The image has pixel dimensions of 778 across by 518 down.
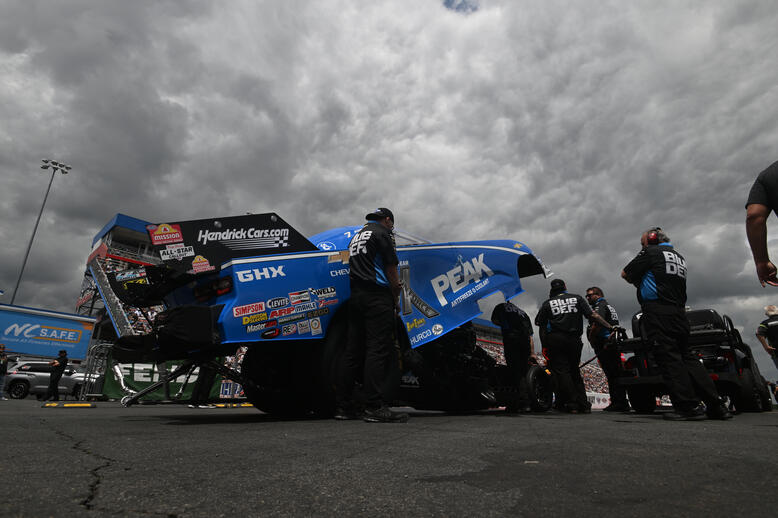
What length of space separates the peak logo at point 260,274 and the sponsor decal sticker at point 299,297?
17cm

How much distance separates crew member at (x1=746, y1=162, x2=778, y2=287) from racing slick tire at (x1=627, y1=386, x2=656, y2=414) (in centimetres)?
365

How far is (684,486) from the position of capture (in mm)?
1467

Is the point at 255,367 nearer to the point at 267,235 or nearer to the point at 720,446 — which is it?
the point at 267,235

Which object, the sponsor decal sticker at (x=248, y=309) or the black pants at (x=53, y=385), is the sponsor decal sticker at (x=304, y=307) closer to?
the sponsor decal sticker at (x=248, y=309)

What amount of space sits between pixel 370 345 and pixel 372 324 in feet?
0.53

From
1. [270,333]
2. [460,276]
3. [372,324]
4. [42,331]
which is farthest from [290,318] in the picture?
[42,331]

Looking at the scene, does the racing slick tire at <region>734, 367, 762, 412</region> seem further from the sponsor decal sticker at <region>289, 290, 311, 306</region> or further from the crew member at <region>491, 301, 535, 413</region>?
the sponsor decal sticker at <region>289, 290, 311, 306</region>

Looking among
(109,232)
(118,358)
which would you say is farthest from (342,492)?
(109,232)

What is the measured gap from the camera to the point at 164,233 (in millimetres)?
3562

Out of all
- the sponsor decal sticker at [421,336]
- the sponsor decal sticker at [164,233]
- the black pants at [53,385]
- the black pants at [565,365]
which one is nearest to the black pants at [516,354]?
the black pants at [565,365]

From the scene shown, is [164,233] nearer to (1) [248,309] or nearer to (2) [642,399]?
(1) [248,309]

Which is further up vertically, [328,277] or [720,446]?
[328,277]

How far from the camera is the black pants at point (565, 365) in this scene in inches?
226

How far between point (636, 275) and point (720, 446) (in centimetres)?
247
